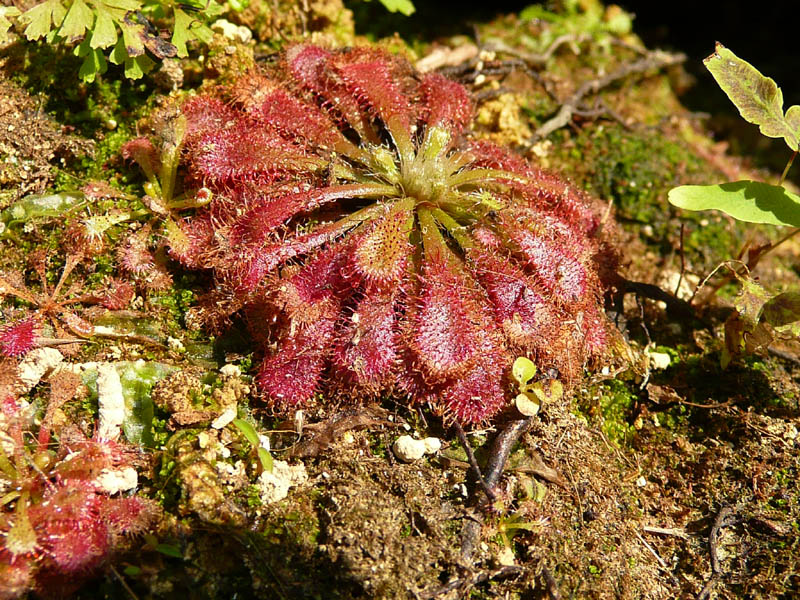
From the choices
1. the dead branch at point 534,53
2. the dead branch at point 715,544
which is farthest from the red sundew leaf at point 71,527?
the dead branch at point 534,53

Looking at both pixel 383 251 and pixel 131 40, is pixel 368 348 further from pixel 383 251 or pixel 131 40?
pixel 131 40

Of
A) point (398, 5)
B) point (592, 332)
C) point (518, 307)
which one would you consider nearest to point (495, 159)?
point (518, 307)

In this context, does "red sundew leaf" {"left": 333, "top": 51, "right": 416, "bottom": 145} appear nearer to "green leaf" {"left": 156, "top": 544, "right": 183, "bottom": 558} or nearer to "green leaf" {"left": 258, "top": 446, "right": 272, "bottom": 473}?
"green leaf" {"left": 258, "top": 446, "right": 272, "bottom": 473}

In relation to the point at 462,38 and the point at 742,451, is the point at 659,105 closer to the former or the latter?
the point at 462,38

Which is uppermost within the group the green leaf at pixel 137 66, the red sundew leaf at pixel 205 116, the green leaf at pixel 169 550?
the green leaf at pixel 137 66

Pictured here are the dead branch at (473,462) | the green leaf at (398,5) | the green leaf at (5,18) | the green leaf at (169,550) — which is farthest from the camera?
the green leaf at (398,5)

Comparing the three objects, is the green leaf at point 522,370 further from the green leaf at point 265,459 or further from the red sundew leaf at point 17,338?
the red sundew leaf at point 17,338

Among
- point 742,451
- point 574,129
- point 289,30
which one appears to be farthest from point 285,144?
point 742,451
